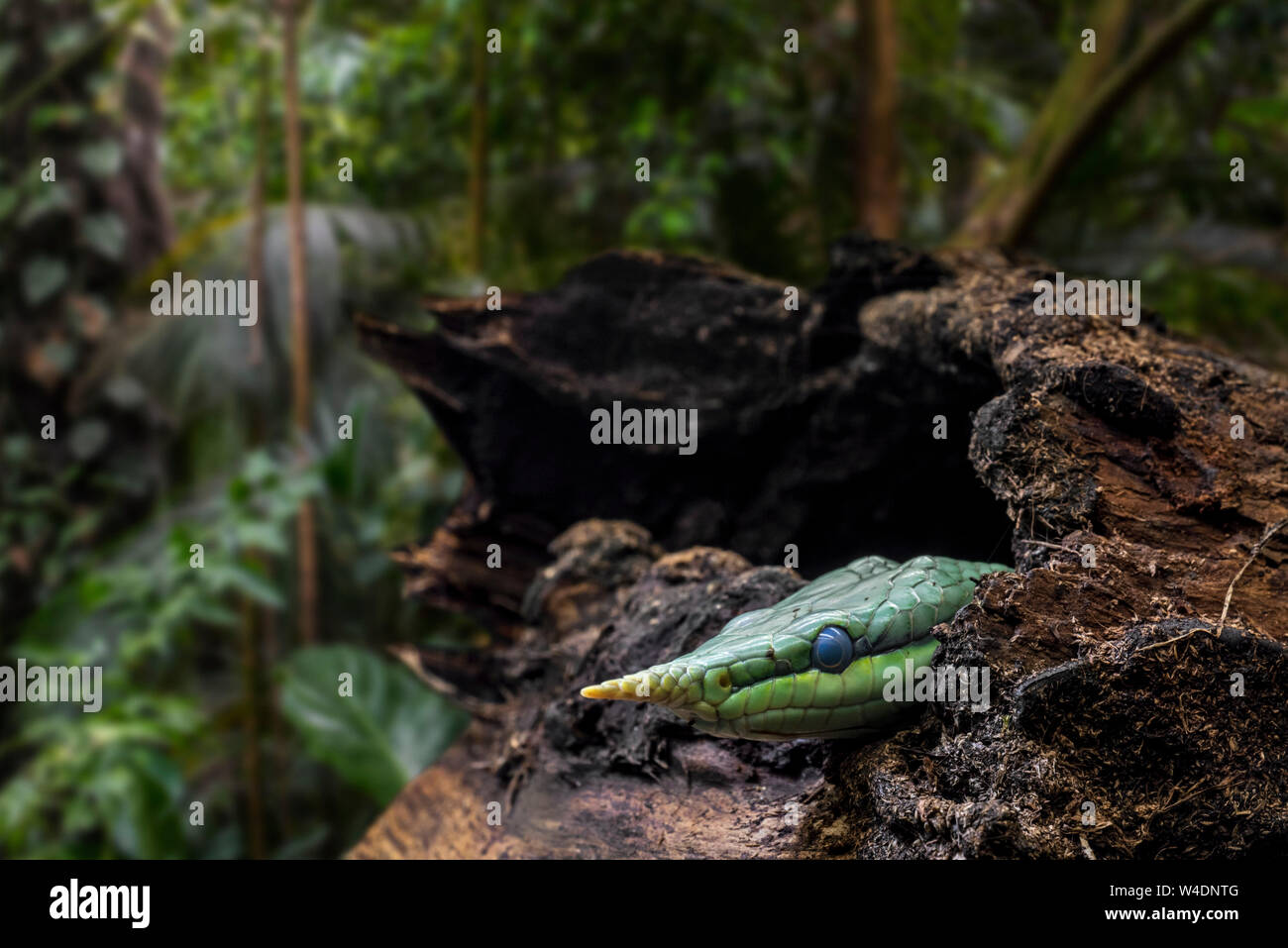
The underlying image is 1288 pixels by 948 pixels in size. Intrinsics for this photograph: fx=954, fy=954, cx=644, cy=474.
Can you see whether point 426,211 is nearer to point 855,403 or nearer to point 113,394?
point 113,394

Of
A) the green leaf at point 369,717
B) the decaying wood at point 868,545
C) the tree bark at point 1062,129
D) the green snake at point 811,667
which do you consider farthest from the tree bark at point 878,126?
the green snake at point 811,667

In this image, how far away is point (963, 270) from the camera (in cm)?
234

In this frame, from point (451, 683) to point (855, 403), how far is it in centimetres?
140

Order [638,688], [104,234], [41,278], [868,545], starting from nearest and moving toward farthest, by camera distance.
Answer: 1. [638,688]
2. [868,545]
3. [41,278]
4. [104,234]

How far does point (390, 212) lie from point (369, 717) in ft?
9.49

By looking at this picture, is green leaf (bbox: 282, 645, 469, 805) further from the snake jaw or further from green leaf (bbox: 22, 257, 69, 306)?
the snake jaw

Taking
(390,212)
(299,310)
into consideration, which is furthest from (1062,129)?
(299,310)

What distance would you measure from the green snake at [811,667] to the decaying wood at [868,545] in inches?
3.7

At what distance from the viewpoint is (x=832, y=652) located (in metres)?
1.33

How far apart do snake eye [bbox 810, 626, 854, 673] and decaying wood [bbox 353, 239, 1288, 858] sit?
0.49ft

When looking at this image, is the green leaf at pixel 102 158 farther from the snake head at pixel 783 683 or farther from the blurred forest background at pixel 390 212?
the snake head at pixel 783 683

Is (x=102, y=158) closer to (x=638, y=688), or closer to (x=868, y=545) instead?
(x=868, y=545)
